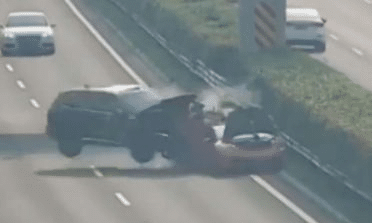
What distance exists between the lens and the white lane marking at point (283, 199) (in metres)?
32.8

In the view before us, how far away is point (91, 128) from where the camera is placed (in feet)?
126

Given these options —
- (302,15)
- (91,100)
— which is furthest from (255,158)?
(302,15)

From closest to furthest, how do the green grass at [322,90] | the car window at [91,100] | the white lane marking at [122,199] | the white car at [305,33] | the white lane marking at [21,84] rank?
the green grass at [322,90], the white lane marking at [122,199], the car window at [91,100], the white lane marking at [21,84], the white car at [305,33]

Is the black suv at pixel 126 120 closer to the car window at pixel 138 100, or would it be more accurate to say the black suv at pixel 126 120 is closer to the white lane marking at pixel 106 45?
the car window at pixel 138 100

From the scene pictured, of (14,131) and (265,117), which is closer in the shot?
(265,117)

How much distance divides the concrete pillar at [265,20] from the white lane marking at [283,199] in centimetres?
1214

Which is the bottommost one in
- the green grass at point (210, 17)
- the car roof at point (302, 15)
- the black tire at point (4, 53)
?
the black tire at point (4, 53)

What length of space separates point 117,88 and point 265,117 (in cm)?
562

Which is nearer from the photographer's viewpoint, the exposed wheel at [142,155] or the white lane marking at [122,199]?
the white lane marking at [122,199]

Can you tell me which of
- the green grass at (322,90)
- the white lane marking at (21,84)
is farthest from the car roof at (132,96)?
the white lane marking at (21,84)

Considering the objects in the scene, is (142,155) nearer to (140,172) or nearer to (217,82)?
(140,172)

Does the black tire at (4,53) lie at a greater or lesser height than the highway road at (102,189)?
lesser

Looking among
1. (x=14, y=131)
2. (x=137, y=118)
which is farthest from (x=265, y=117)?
(x=14, y=131)

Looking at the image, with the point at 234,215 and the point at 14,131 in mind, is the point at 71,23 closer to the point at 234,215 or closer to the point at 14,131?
the point at 14,131
